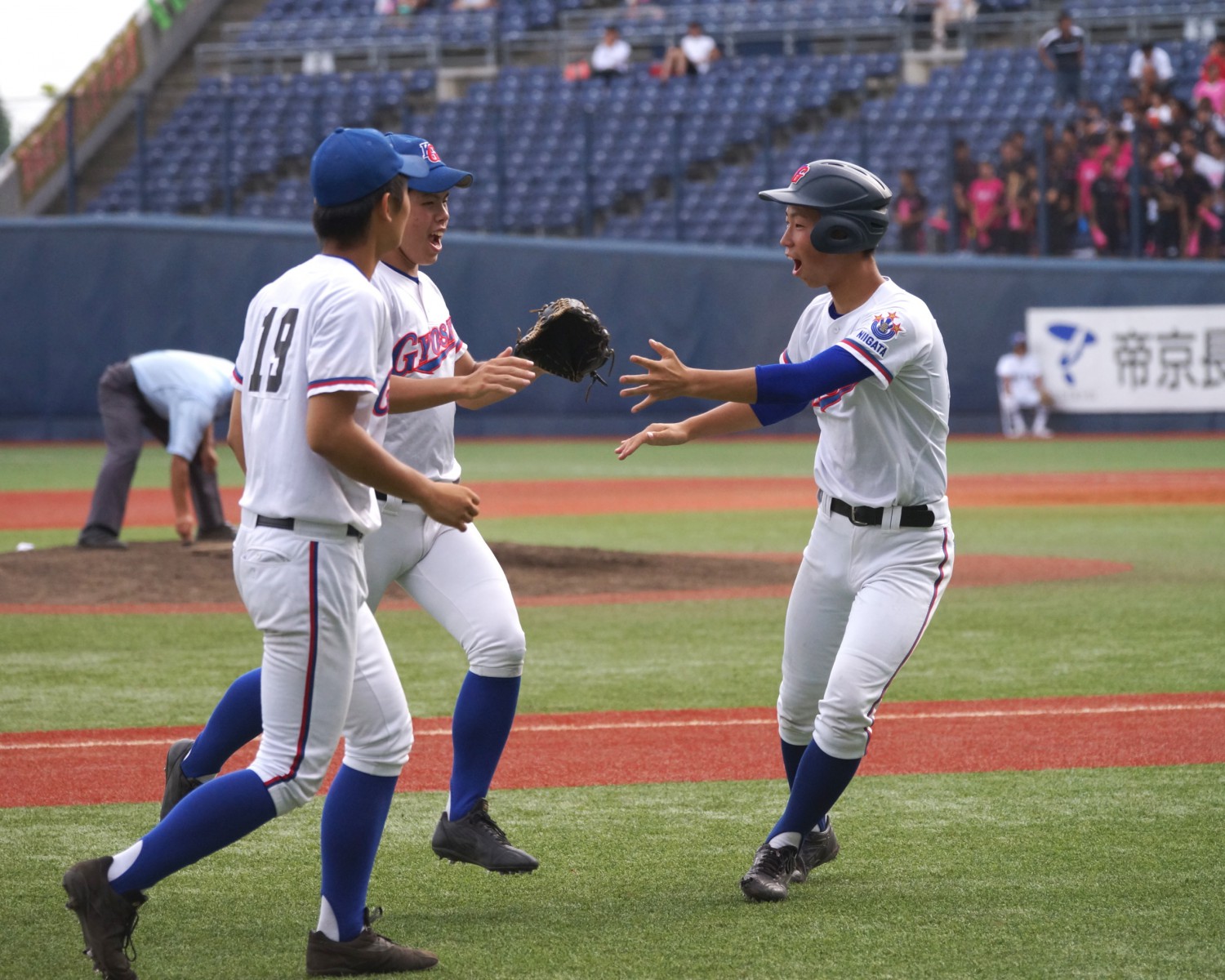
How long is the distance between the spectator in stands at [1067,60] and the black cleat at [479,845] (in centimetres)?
2083

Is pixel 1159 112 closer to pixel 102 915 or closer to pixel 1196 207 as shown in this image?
pixel 1196 207

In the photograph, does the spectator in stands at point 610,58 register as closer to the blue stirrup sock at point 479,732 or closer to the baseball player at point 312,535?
the blue stirrup sock at point 479,732

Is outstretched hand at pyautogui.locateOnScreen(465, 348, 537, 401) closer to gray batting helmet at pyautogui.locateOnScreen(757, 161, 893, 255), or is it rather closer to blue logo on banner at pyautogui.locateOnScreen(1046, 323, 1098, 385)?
gray batting helmet at pyautogui.locateOnScreen(757, 161, 893, 255)

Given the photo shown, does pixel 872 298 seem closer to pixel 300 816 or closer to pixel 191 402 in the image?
pixel 300 816

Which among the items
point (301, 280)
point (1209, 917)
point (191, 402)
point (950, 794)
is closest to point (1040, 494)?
point (191, 402)

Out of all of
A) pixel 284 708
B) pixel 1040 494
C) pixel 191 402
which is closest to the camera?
pixel 284 708

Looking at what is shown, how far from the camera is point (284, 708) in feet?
11.3

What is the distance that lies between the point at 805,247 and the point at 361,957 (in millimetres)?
2146

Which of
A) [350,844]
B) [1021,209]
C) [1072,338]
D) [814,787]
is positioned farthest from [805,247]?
[1072,338]

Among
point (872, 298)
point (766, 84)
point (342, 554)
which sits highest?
point (766, 84)

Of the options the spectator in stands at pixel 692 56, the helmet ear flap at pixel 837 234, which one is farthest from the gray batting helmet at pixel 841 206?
the spectator in stands at pixel 692 56

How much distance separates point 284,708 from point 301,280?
3.00ft

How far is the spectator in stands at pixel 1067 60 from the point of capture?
23.1m

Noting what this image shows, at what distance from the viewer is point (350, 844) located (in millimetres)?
3555
